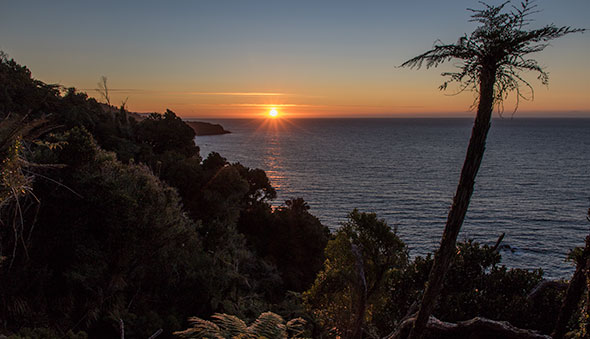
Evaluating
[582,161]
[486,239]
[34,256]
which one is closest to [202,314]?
[34,256]

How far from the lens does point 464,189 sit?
575cm

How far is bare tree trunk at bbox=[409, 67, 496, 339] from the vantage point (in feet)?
17.6

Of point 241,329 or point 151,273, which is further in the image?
point 151,273

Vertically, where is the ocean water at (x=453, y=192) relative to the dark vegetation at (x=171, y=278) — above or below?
below

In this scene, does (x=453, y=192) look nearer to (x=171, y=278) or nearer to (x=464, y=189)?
(x=464, y=189)

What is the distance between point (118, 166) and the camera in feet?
50.7

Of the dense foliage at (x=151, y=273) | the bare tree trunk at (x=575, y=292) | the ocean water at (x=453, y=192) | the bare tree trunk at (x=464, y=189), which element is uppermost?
the bare tree trunk at (x=464, y=189)

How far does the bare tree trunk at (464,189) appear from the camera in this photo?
5.36 meters

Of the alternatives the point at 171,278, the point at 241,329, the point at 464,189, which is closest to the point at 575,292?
the point at 464,189

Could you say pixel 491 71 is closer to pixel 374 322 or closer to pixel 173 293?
pixel 374 322

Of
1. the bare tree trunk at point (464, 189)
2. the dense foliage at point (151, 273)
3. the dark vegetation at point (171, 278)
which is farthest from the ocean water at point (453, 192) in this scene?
the bare tree trunk at point (464, 189)

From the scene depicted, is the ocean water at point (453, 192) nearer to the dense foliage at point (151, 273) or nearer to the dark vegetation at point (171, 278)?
the dense foliage at point (151, 273)

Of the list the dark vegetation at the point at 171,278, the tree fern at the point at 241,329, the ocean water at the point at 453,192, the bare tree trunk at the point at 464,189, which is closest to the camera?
the bare tree trunk at the point at 464,189

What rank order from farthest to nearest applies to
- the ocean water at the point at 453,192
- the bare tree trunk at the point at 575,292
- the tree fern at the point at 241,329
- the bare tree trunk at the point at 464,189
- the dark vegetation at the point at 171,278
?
the ocean water at the point at 453,192, the dark vegetation at the point at 171,278, the tree fern at the point at 241,329, the bare tree trunk at the point at 575,292, the bare tree trunk at the point at 464,189
